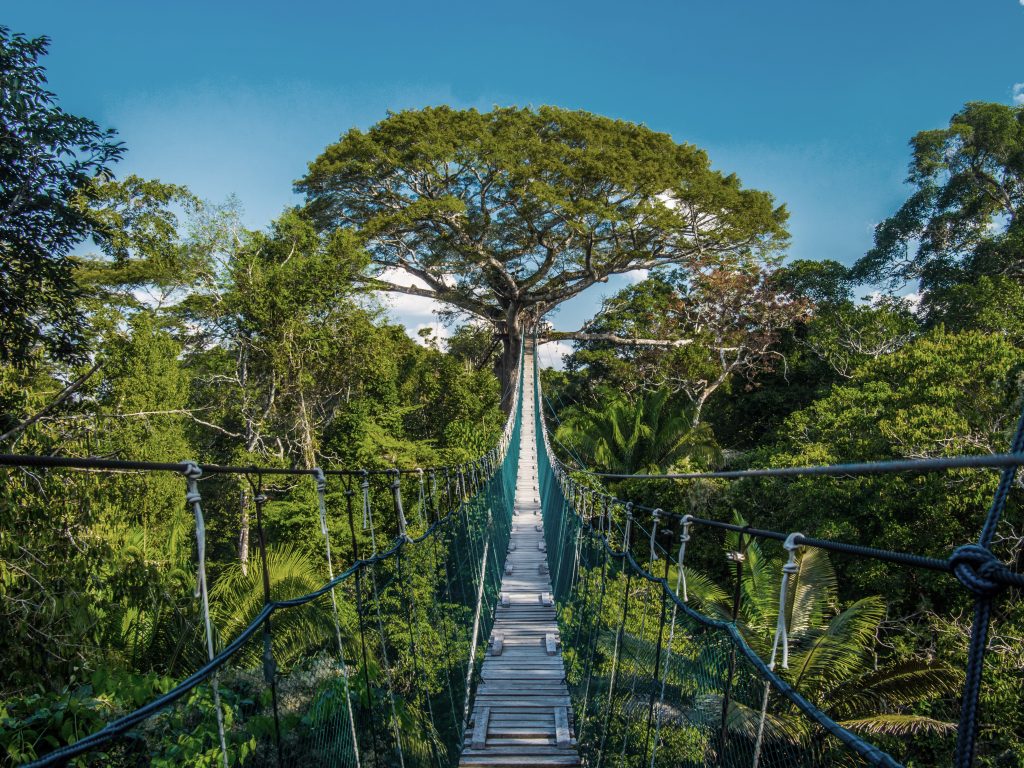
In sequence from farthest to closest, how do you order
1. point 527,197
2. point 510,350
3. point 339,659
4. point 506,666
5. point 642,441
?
point 510,350 < point 527,197 < point 642,441 < point 506,666 < point 339,659

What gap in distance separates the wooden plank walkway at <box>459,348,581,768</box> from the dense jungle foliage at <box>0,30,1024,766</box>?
351 millimetres

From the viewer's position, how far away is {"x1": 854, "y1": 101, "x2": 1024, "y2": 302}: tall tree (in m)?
9.67

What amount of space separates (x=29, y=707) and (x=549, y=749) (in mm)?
2051

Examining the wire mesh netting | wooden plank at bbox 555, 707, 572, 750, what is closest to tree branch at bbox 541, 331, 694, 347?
the wire mesh netting

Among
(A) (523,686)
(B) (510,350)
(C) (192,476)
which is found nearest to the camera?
(C) (192,476)

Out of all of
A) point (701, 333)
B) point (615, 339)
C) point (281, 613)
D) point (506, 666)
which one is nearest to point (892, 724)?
point (506, 666)

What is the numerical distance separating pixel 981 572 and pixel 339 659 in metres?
3.37

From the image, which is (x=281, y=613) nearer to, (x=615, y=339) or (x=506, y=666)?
(x=506, y=666)

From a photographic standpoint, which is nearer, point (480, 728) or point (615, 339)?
point (480, 728)

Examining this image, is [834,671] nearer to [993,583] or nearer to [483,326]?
[993,583]

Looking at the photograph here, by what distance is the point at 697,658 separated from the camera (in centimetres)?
179

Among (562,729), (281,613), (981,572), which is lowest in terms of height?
(562,729)

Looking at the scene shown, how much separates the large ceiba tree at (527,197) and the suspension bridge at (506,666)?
5.23 metres

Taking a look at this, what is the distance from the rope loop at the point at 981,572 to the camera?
0.48m
